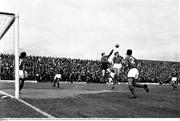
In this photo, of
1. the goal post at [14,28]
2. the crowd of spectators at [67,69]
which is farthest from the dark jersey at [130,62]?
the crowd of spectators at [67,69]

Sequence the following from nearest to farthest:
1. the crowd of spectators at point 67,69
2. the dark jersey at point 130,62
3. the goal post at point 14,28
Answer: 1. the goal post at point 14,28
2. the dark jersey at point 130,62
3. the crowd of spectators at point 67,69

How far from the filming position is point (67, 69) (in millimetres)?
34531

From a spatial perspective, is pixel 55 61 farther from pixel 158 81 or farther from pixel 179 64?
pixel 179 64

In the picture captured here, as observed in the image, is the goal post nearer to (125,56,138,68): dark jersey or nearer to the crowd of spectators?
(125,56,138,68): dark jersey

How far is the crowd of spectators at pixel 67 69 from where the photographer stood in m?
30.4

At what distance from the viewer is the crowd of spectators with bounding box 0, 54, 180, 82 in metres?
30.4

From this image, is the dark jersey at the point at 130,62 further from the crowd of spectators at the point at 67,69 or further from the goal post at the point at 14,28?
the crowd of spectators at the point at 67,69

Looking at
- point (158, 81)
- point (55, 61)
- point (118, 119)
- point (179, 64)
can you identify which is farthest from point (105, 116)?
point (179, 64)

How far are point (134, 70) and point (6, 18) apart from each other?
5.47 metres

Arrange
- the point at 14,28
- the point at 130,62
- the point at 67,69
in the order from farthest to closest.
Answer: the point at 67,69, the point at 130,62, the point at 14,28

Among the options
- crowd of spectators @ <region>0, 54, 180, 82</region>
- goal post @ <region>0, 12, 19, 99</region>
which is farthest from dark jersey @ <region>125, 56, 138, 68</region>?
crowd of spectators @ <region>0, 54, 180, 82</region>

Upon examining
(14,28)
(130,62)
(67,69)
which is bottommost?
(67,69)

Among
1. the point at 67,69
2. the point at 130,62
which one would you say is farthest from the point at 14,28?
the point at 67,69

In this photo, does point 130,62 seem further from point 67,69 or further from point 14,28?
point 67,69
